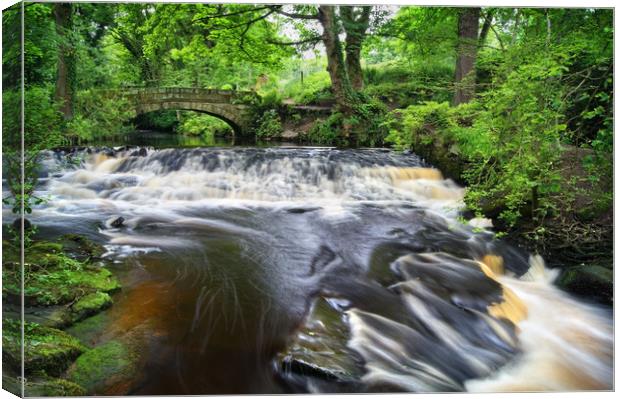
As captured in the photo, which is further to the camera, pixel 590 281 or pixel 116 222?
pixel 116 222

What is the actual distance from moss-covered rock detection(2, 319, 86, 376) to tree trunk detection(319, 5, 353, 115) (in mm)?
2399

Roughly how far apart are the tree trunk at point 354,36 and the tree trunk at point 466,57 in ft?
2.14

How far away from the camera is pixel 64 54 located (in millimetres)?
3123

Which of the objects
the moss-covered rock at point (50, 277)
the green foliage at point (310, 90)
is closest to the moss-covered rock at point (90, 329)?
the moss-covered rock at point (50, 277)

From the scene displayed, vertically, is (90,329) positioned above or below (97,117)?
below

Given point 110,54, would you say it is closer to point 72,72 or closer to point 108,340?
point 72,72

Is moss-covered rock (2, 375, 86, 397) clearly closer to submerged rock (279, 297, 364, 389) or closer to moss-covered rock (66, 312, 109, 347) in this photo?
moss-covered rock (66, 312, 109, 347)

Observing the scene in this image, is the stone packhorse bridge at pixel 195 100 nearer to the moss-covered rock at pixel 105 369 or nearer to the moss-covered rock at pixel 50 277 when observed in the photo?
the moss-covered rock at pixel 50 277

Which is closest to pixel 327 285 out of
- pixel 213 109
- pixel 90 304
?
pixel 90 304

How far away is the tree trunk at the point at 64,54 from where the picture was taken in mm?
2871

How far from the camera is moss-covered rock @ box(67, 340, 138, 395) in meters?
1.96

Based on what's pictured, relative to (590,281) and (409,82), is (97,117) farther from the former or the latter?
(590,281)

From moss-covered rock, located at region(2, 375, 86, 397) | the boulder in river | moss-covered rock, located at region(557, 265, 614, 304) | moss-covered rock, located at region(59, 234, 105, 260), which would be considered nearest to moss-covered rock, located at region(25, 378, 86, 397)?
moss-covered rock, located at region(2, 375, 86, 397)

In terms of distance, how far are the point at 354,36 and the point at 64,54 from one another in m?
1.96
